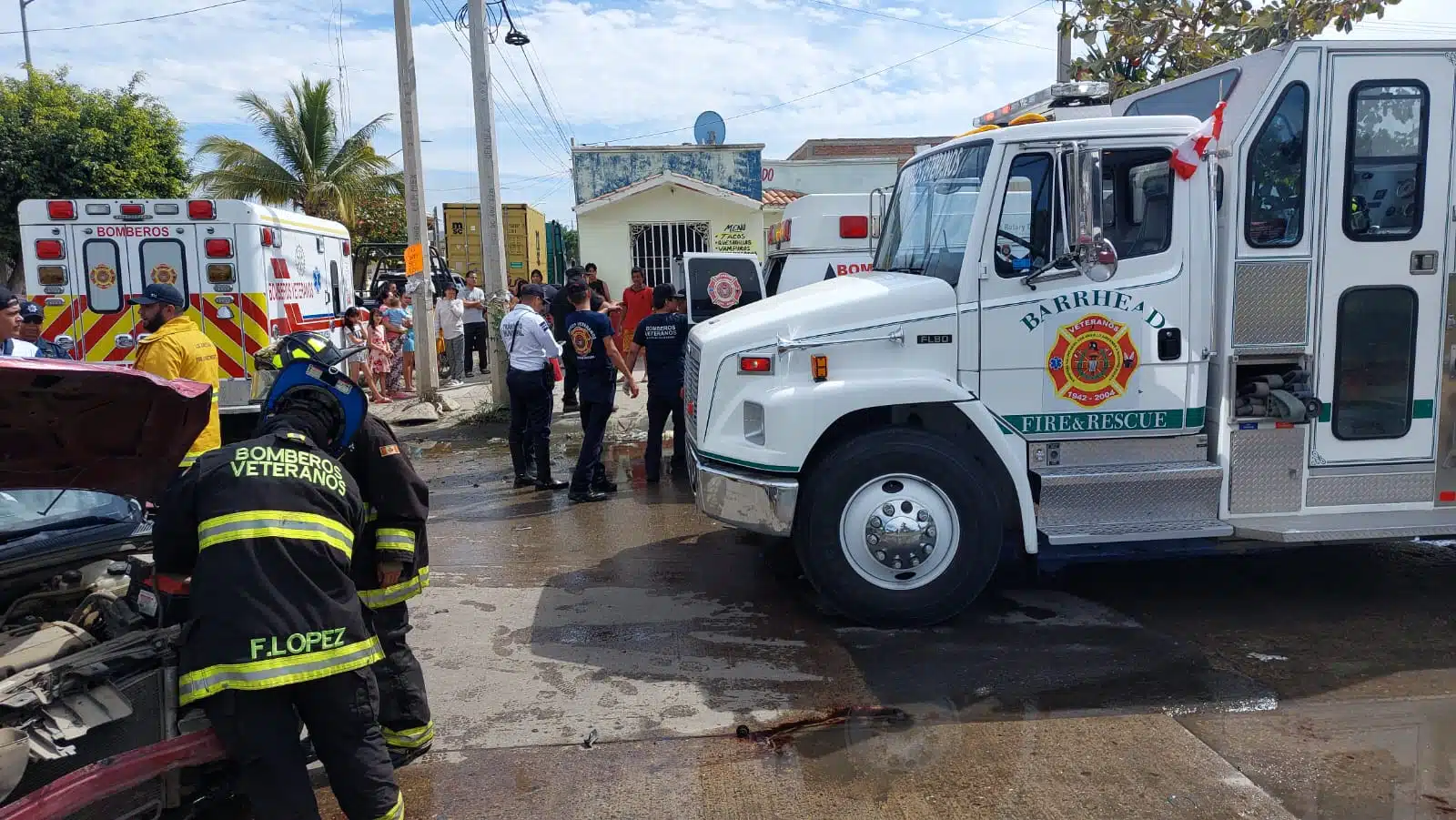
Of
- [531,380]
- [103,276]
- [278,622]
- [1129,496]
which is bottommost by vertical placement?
[1129,496]

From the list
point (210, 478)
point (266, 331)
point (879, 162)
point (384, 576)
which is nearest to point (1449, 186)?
point (384, 576)

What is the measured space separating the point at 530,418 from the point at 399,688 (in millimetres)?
5339

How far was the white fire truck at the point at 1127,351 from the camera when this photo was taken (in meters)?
5.10

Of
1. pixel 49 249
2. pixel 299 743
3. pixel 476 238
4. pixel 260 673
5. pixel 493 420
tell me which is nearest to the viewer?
pixel 260 673

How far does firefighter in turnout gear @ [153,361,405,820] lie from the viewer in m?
2.74

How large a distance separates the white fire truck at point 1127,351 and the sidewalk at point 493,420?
6.24 m

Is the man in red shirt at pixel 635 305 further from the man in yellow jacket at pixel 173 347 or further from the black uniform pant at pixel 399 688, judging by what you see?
the black uniform pant at pixel 399 688

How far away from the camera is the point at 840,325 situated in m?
5.12

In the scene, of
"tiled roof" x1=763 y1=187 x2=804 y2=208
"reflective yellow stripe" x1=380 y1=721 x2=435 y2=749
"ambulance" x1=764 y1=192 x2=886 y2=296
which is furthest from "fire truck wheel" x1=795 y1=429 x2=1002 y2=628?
"tiled roof" x1=763 y1=187 x2=804 y2=208

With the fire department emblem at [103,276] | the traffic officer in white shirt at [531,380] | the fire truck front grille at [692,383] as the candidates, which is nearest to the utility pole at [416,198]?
the fire department emblem at [103,276]

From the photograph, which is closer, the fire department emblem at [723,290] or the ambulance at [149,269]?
the ambulance at [149,269]

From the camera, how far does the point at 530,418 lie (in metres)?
8.81

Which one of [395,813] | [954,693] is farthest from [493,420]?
[395,813]

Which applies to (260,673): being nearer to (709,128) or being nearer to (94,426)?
(94,426)
